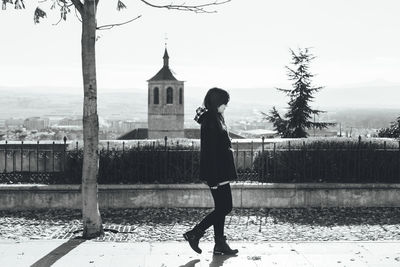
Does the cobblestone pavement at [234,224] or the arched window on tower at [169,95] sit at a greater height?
the arched window on tower at [169,95]

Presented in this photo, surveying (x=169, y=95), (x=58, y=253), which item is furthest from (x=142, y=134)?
(x=58, y=253)

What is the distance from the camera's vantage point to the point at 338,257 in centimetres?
683

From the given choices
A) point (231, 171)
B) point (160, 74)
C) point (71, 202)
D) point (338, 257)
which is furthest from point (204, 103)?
point (160, 74)

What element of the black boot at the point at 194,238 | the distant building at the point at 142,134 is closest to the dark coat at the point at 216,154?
the black boot at the point at 194,238

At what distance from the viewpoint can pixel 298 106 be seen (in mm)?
37500

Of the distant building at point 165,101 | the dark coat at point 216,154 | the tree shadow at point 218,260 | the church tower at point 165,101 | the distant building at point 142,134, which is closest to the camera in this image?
the tree shadow at point 218,260

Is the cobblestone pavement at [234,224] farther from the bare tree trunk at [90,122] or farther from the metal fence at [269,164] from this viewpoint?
the metal fence at [269,164]

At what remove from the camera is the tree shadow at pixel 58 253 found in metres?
6.54

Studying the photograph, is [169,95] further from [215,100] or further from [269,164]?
[215,100]

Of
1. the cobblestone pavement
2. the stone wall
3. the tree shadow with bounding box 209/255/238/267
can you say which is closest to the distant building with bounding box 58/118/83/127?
the stone wall

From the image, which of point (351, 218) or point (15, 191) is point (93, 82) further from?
point (351, 218)

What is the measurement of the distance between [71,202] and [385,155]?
6.09 m

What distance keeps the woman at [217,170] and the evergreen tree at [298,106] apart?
98.2 feet

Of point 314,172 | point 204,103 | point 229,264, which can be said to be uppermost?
point 204,103
